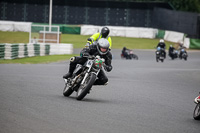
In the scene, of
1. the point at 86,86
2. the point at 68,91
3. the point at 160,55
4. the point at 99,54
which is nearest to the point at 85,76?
the point at 86,86

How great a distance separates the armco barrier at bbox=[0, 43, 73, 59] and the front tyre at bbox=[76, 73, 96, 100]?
16.7m

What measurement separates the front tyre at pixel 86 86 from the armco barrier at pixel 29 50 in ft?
54.7

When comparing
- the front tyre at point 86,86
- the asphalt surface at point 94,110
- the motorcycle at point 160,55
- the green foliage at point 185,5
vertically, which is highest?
the green foliage at point 185,5

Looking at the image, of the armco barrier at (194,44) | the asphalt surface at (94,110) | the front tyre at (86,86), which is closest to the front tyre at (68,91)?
the asphalt surface at (94,110)

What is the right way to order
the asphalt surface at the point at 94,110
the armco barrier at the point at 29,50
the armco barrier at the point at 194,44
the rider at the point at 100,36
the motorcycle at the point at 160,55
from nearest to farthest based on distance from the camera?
the asphalt surface at the point at 94,110 < the rider at the point at 100,36 < the armco barrier at the point at 29,50 < the motorcycle at the point at 160,55 < the armco barrier at the point at 194,44

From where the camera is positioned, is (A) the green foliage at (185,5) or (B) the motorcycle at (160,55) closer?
(B) the motorcycle at (160,55)

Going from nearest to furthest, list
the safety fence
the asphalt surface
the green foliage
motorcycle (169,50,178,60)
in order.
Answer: the asphalt surface, motorcycle (169,50,178,60), the safety fence, the green foliage

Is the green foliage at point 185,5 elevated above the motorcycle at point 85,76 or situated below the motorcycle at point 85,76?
above

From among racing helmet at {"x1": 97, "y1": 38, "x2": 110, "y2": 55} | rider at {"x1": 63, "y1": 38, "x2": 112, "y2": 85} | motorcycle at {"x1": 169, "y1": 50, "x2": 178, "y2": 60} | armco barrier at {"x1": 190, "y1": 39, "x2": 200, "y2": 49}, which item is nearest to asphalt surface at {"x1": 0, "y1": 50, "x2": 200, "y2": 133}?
rider at {"x1": 63, "y1": 38, "x2": 112, "y2": 85}

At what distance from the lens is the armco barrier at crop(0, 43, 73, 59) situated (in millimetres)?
26370

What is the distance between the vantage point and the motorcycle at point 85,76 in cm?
970

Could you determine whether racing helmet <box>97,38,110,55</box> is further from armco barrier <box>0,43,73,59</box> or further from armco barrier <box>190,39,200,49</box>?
armco barrier <box>190,39,200,49</box>

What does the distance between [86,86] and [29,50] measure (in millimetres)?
20607

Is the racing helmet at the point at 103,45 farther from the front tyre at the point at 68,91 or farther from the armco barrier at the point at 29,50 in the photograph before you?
the armco barrier at the point at 29,50
